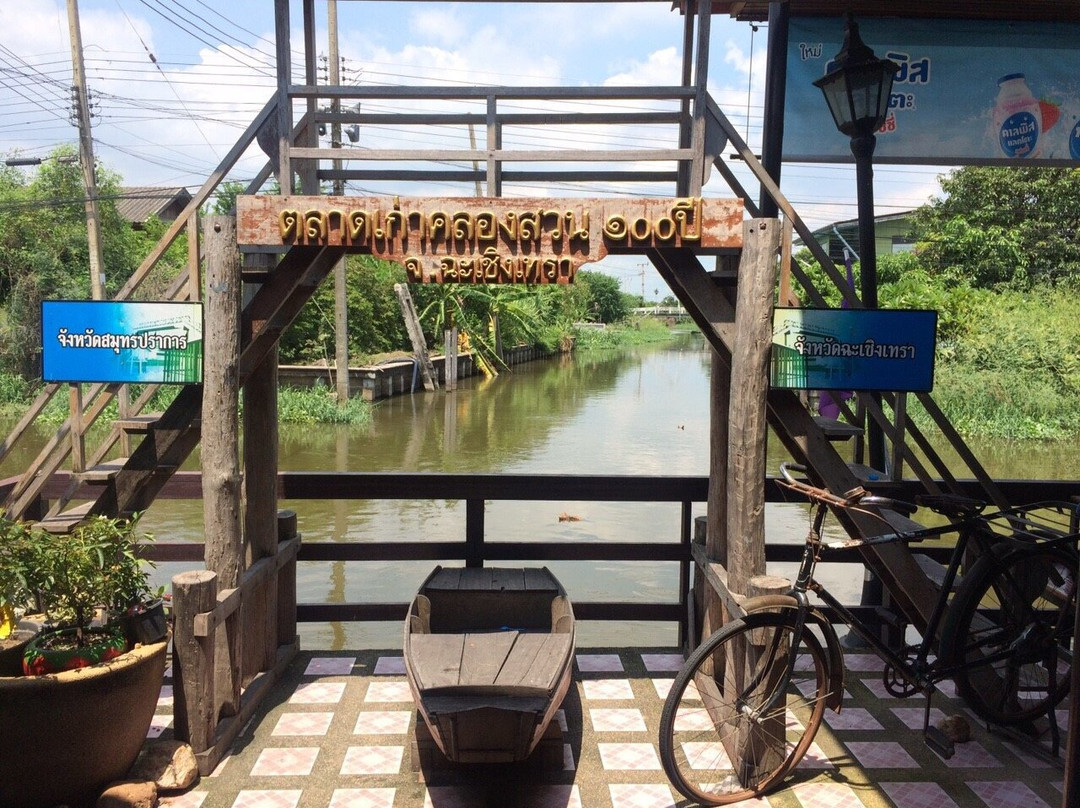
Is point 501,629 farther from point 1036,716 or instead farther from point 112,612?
point 1036,716

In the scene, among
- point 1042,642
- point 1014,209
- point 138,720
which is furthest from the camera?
point 1014,209

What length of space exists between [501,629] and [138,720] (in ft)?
7.02

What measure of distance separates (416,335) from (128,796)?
26.3m

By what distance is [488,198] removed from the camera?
4.70 m

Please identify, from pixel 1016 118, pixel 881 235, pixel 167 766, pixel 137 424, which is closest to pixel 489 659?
pixel 167 766

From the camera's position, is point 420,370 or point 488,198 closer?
point 488,198

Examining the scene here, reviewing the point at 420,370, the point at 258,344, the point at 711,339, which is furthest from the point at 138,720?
the point at 420,370

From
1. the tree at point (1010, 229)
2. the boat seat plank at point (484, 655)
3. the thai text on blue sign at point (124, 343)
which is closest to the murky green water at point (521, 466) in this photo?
the boat seat plank at point (484, 655)

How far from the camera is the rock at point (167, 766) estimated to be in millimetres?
4082

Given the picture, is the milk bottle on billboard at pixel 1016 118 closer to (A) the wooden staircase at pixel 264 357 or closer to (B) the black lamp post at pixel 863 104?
(B) the black lamp post at pixel 863 104

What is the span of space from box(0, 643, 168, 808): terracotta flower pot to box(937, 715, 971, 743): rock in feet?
12.9

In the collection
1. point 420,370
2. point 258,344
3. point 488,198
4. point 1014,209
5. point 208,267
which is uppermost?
point 1014,209

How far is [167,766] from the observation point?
413cm

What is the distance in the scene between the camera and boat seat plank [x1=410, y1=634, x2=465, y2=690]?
4219 millimetres
